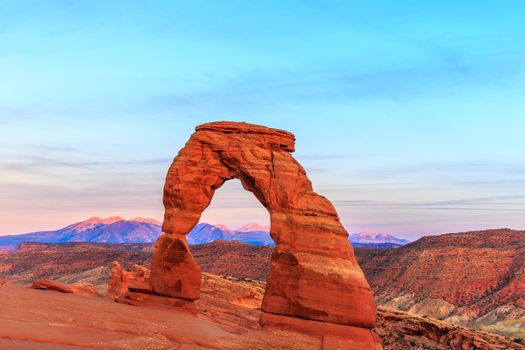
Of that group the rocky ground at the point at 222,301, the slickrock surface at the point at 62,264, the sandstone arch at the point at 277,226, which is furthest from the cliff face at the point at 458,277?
the sandstone arch at the point at 277,226

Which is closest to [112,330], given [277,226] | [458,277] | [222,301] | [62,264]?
[277,226]

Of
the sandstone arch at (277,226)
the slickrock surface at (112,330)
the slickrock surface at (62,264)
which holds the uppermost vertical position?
the sandstone arch at (277,226)

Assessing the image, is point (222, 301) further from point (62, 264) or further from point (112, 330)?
point (62, 264)

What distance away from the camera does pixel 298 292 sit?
2522cm

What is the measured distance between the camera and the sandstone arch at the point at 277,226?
2498 cm

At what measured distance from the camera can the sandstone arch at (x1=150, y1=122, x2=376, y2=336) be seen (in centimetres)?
2498

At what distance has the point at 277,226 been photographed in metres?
26.7

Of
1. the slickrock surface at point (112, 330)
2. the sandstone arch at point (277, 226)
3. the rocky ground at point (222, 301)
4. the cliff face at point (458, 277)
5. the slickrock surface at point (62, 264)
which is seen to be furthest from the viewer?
the slickrock surface at point (62, 264)

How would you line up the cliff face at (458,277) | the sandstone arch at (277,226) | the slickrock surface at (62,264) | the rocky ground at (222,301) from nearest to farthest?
1. the rocky ground at (222,301)
2. the sandstone arch at (277,226)
3. the cliff face at (458,277)
4. the slickrock surface at (62,264)

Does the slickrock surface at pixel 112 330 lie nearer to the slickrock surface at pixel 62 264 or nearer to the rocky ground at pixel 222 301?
the rocky ground at pixel 222 301

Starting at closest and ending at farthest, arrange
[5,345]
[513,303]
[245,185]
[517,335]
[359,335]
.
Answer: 1. [5,345]
2. [359,335]
3. [245,185]
4. [517,335]
5. [513,303]

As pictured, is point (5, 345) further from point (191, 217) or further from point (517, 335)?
point (517, 335)

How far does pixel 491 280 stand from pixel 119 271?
6279 cm

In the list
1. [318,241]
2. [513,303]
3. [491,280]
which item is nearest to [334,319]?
[318,241]
